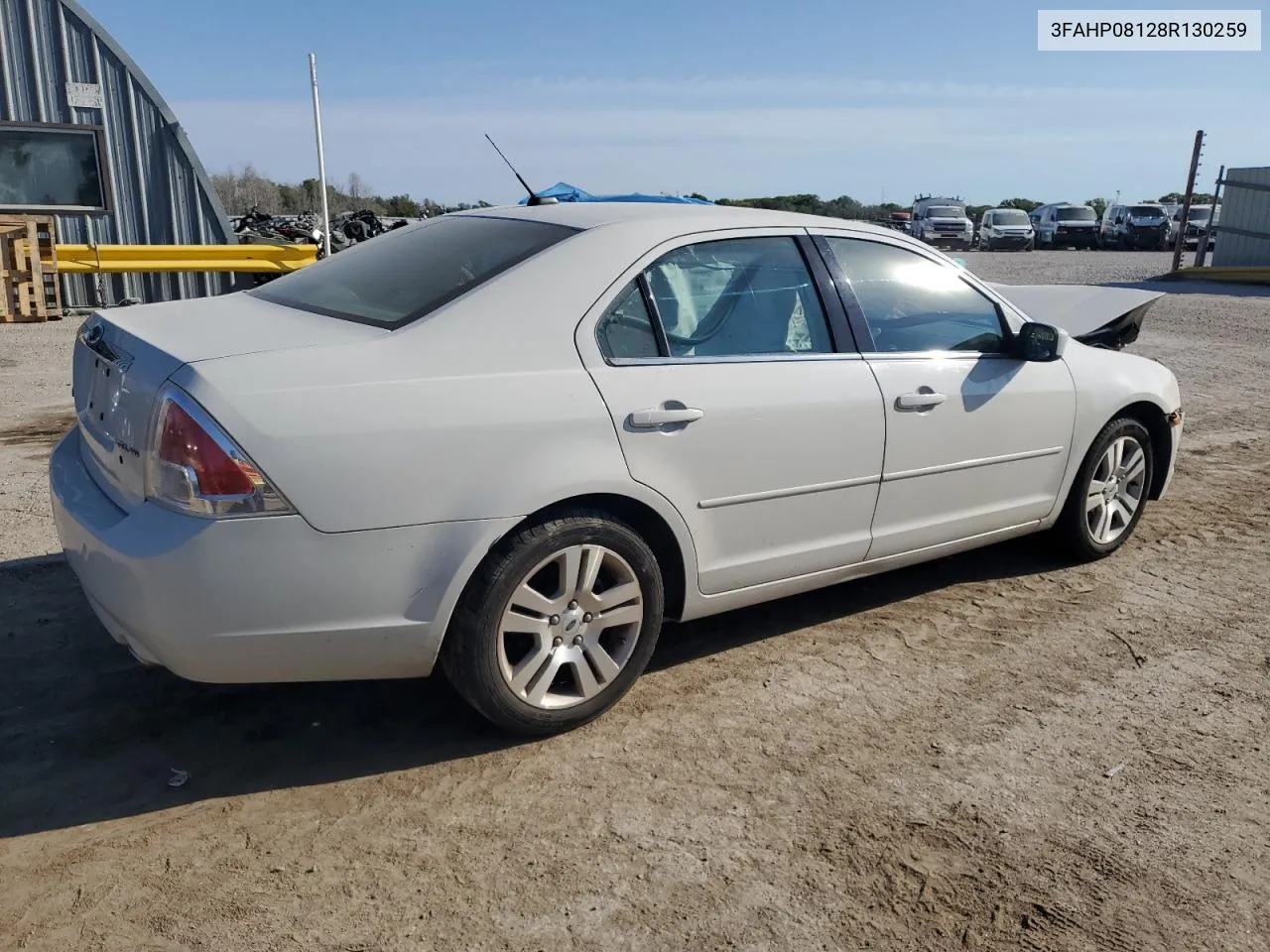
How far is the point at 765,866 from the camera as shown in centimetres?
279

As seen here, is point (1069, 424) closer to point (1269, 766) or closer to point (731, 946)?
point (1269, 766)

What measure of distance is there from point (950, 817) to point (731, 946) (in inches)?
34.4

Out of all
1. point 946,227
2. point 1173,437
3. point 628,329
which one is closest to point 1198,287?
point 946,227

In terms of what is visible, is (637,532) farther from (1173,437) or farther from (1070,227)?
(1070,227)

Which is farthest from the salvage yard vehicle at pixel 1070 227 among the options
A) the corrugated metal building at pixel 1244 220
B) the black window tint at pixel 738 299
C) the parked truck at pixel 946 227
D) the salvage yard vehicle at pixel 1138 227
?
the black window tint at pixel 738 299

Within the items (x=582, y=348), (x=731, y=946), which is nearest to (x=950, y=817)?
(x=731, y=946)

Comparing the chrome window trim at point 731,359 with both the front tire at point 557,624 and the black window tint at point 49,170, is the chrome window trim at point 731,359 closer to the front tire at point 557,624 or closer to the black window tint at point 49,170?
the front tire at point 557,624

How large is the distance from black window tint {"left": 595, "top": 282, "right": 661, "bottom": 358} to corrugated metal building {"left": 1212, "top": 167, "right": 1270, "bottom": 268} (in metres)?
23.9

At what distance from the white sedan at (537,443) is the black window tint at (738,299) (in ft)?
0.04

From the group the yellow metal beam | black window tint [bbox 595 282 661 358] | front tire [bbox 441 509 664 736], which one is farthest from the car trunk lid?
the yellow metal beam

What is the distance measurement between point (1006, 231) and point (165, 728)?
36775mm

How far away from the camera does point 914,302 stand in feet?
14.2

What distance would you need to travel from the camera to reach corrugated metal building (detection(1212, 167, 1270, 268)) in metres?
23.1

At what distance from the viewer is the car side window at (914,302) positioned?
4.17m
